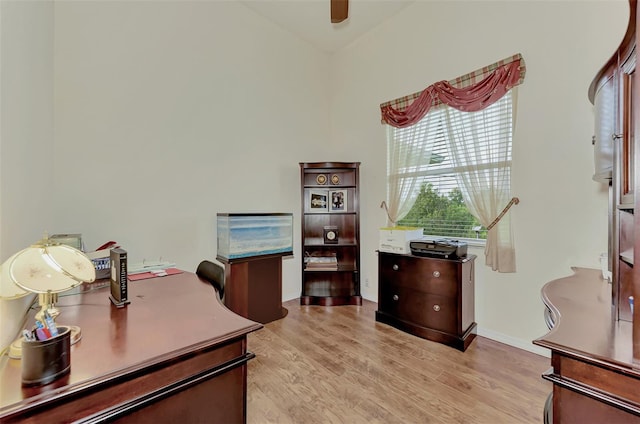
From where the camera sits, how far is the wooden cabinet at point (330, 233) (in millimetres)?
3605

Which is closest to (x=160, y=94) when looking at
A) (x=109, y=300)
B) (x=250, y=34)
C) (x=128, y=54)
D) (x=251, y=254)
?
(x=128, y=54)

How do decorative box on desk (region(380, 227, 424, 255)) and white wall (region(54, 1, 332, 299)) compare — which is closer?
white wall (region(54, 1, 332, 299))

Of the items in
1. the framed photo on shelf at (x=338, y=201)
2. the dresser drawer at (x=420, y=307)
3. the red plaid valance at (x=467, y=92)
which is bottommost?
the dresser drawer at (x=420, y=307)

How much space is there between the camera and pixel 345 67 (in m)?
4.06

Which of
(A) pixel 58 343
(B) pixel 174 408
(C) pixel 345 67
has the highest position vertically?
(C) pixel 345 67

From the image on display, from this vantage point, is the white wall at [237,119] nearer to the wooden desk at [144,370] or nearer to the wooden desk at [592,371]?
the wooden desk at [144,370]

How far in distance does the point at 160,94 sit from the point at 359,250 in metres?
2.82

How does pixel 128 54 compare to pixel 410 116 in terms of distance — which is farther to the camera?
pixel 410 116

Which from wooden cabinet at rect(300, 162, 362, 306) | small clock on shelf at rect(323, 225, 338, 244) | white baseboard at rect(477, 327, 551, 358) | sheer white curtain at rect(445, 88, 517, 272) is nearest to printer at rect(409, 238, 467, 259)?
sheer white curtain at rect(445, 88, 517, 272)

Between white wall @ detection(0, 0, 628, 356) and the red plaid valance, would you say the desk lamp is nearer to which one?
white wall @ detection(0, 0, 628, 356)

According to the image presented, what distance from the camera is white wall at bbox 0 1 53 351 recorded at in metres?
0.96

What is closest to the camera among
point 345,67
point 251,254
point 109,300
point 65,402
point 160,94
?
point 65,402

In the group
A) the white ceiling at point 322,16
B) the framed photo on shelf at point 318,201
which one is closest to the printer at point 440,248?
the framed photo on shelf at point 318,201

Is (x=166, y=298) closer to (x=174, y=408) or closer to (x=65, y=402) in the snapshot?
(x=174, y=408)
